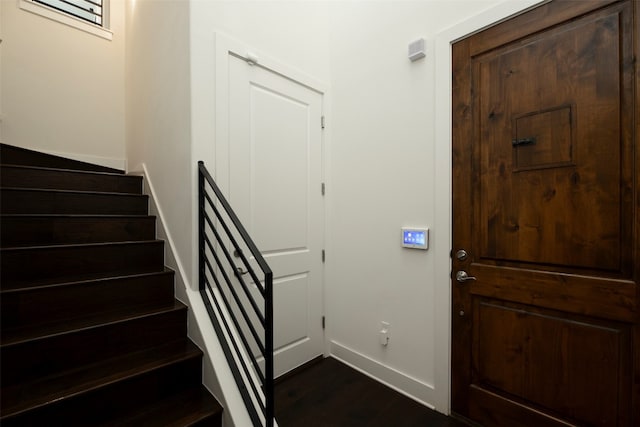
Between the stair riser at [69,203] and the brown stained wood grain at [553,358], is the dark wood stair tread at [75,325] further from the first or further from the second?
the brown stained wood grain at [553,358]

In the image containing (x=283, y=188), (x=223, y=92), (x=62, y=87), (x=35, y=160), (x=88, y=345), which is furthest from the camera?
(x=62, y=87)

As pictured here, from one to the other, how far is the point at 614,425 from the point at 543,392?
26 centimetres

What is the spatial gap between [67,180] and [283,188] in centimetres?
175

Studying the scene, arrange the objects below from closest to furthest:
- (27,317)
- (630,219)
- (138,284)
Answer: (630,219), (27,317), (138,284)

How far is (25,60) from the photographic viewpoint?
10.1 ft

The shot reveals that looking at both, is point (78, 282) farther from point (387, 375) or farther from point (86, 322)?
point (387, 375)

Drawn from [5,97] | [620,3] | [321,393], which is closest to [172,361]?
[321,393]

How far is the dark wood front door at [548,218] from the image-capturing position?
1.30 meters

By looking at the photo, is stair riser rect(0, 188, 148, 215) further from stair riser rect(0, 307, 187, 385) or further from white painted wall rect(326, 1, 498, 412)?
white painted wall rect(326, 1, 498, 412)

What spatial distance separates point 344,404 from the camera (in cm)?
193

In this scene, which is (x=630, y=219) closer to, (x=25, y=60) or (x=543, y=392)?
(x=543, y=392)

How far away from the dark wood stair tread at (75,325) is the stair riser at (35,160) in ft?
6.25

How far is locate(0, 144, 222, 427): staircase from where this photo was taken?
4.22ft

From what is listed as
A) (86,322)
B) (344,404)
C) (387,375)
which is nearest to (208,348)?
(86,322)
